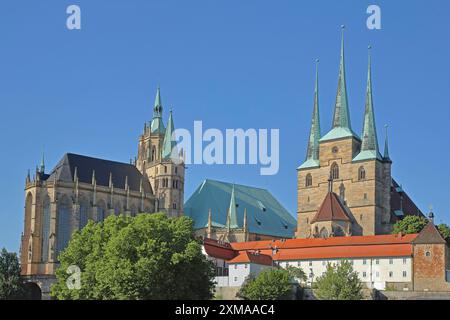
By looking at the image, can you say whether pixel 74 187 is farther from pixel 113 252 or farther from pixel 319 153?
pixel 113 252

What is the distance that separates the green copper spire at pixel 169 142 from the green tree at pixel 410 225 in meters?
37.3

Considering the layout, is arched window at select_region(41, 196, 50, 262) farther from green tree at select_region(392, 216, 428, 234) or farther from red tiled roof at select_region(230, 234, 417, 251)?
green tree at select_region(392, 216, 428, 234)

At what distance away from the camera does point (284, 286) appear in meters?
76.9

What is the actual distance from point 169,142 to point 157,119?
8.32 meters

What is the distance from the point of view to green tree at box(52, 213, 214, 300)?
63812 mm

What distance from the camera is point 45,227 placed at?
111000mm

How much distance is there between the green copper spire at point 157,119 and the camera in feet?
440

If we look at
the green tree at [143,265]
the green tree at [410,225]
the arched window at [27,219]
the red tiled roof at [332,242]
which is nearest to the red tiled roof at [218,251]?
the red tiled roof at [332,242]

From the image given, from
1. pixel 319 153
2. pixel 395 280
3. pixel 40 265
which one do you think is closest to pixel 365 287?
pixel 395 280

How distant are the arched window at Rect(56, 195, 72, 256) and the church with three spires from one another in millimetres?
29127

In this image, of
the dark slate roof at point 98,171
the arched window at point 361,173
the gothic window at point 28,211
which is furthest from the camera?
the dark slate roof at point 98,171

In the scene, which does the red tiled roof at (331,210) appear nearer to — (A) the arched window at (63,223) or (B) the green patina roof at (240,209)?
(B) the green patina roof at (240,209)
